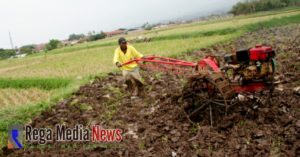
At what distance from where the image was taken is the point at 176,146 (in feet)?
16.7

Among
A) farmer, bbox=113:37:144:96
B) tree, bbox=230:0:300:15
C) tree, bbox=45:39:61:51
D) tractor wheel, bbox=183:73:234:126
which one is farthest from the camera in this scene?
tree, bbox=230:0:300:15

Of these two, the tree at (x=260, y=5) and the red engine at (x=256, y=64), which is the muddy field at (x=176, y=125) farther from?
the tree at (x=260, y=5)

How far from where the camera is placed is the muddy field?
4816mm

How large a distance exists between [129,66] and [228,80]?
306 cm

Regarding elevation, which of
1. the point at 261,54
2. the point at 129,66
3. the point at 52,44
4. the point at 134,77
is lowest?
the point at 52,44

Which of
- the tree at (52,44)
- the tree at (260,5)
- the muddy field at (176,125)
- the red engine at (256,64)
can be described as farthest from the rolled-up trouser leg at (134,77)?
the tree at (260,5)

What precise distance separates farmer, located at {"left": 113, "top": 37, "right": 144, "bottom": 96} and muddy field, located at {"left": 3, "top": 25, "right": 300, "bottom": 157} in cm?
36

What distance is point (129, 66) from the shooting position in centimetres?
804

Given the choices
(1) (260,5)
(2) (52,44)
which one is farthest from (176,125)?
(1) (260,5)

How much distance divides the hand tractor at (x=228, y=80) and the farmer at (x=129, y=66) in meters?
2.19

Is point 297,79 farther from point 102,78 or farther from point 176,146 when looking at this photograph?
point 102,78

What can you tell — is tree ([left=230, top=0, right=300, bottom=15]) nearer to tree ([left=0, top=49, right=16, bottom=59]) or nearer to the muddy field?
tree ([left=0, top=49, right=16, bottom=59])

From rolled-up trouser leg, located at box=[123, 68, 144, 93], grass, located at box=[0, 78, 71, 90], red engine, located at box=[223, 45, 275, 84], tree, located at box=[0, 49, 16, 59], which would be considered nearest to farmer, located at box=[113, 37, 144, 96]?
rolled-up trouser leg, located at box=[123, 68, 144, 93]

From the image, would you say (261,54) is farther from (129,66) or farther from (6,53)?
(6,53)
